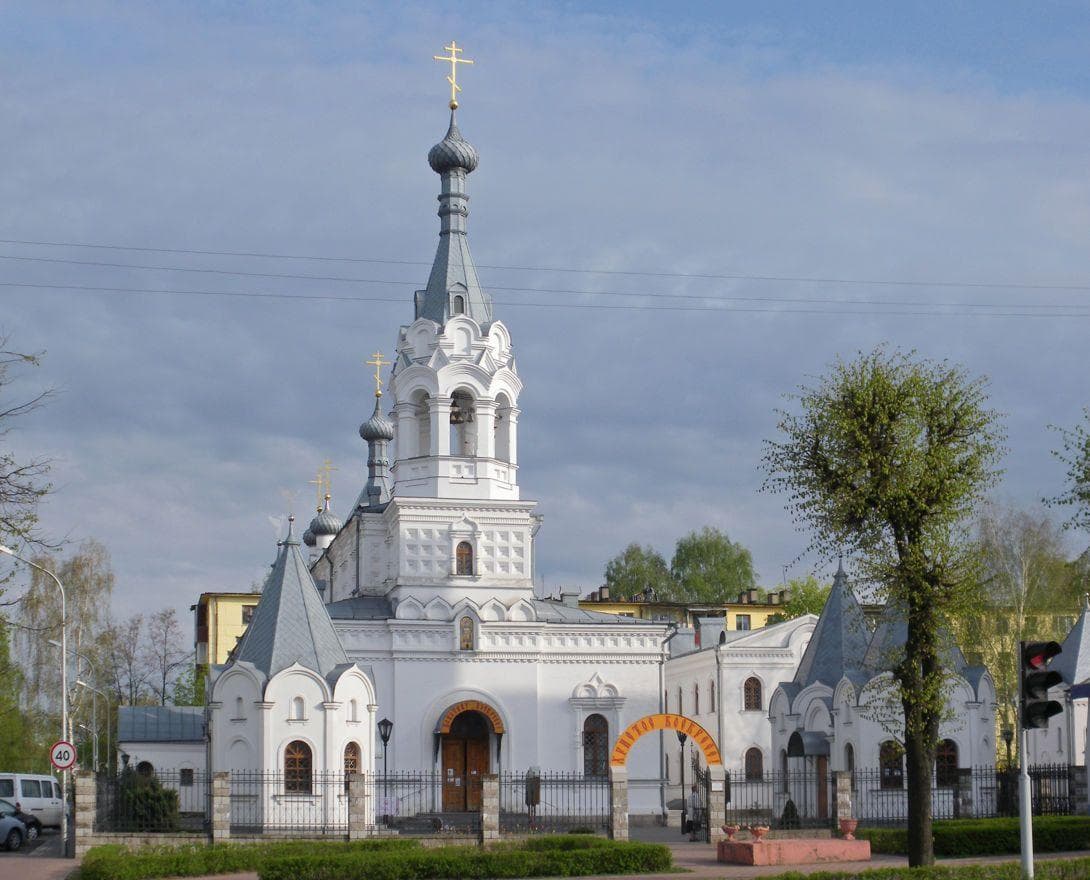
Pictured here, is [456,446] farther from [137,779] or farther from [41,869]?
[41,869]

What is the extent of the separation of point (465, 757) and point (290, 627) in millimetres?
8935

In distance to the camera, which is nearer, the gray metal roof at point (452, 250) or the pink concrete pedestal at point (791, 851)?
the pink concrete pedestal at point (791, 851)

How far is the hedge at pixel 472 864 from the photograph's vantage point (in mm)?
26562

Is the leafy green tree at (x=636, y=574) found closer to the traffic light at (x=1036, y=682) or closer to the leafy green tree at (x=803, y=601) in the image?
the leafy green tree at (x=803, y=601)

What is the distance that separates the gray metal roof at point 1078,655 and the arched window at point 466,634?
57.3 ft

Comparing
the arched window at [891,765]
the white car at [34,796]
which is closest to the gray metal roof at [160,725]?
the white car at [34,796]

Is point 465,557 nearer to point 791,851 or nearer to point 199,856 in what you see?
point 791,851

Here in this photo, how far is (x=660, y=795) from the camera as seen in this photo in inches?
1877

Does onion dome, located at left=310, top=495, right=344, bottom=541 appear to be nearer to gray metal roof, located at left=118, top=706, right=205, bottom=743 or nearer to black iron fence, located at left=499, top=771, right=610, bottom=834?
gray metal roof, located at left=118, top=706, right=205, bottom=743

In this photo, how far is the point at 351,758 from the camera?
40.9 meters

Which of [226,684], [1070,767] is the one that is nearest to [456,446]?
[226,684]

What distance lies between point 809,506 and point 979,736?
16333 mm

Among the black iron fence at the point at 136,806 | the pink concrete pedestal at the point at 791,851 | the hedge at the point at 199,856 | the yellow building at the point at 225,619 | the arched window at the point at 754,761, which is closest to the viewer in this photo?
the hedge at the point at 199,856

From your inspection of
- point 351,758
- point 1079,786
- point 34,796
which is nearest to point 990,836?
point 1079,786
